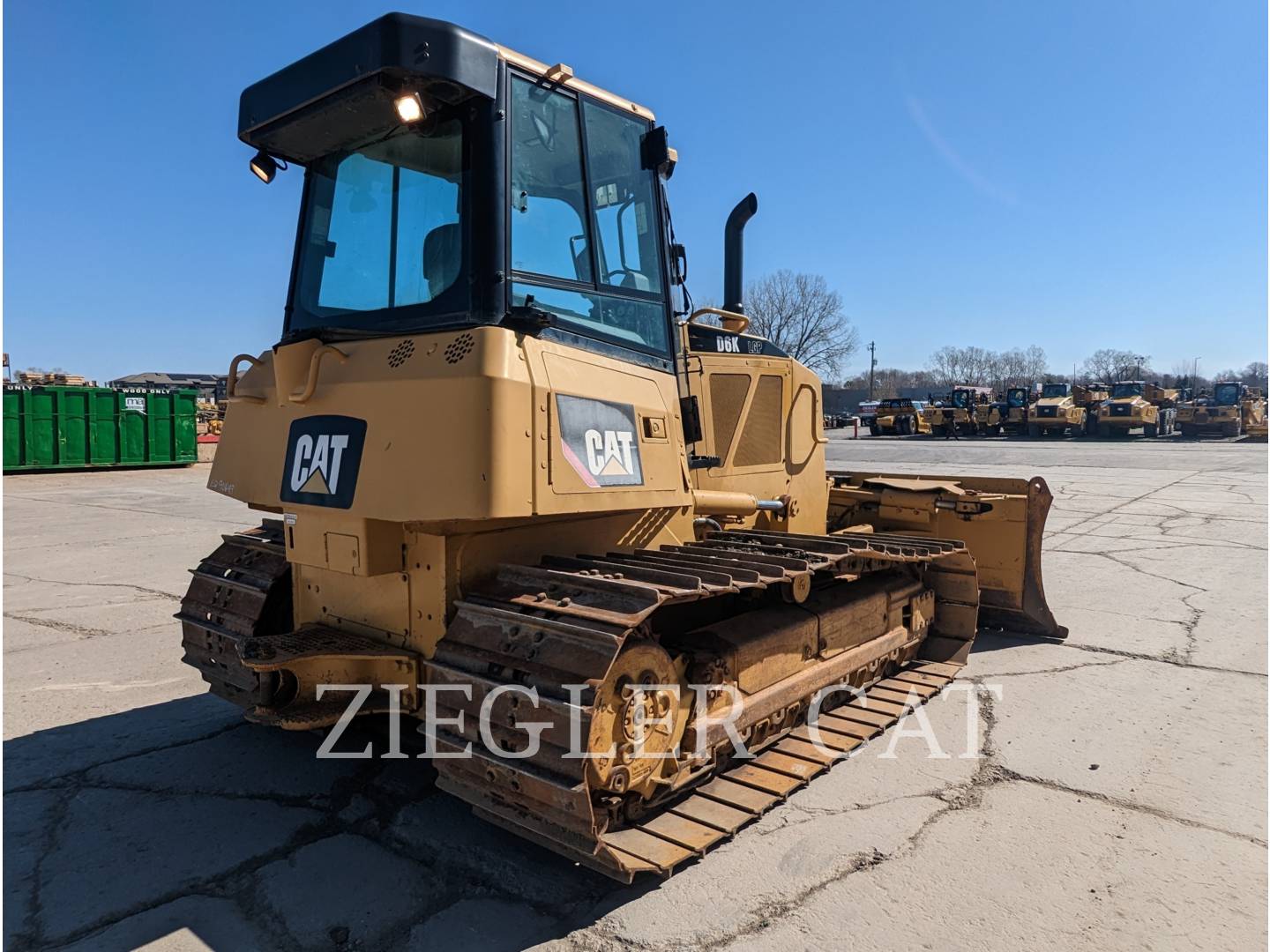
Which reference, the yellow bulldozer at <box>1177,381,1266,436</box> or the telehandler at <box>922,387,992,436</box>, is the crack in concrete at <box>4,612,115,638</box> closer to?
the telehandler at <box>922,387,992,436</box>

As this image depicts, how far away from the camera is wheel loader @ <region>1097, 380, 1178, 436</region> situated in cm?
3716

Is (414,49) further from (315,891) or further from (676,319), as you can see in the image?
(315,891)

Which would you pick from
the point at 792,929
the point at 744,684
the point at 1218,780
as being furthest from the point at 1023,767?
the point at 792,929

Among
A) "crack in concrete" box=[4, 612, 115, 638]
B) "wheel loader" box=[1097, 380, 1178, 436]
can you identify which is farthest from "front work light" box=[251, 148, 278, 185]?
"wheel loader" box=[1097, 380, 1178, 436]

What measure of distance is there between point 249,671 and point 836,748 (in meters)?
2.81

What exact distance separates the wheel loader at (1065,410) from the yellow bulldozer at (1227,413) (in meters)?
3.64

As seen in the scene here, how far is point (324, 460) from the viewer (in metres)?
3.43

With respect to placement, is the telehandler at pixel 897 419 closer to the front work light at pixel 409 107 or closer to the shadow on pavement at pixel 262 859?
the shadow on pavement at pixel 262 859

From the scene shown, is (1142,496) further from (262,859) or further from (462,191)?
(262,859)

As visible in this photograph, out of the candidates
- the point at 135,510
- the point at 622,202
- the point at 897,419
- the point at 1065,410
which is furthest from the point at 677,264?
the point at 897,419

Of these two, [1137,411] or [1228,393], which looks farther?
[1228,393]

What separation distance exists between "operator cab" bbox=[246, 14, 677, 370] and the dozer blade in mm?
3396

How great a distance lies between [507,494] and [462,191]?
4.06ft

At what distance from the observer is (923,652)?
5.84 meters
